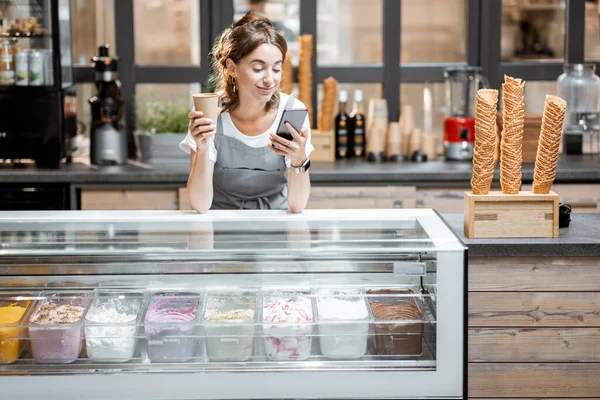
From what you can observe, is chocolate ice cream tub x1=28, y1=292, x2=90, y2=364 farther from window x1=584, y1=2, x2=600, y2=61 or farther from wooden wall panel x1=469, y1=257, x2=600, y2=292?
window x1=584, y1=2, x2=600, y2=61

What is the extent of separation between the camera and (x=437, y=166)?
4.31m

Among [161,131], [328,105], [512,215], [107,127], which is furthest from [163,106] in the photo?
[512,215]

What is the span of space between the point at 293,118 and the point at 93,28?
284cm

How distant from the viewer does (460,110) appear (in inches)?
182

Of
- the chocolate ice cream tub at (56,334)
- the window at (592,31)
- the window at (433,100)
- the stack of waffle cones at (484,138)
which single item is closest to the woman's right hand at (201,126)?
the chocolate ice cream tub at (56,334)

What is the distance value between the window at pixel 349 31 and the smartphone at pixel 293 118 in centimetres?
258

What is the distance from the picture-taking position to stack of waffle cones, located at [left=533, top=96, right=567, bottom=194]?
7.89 ft

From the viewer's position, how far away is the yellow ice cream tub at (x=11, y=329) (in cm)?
208

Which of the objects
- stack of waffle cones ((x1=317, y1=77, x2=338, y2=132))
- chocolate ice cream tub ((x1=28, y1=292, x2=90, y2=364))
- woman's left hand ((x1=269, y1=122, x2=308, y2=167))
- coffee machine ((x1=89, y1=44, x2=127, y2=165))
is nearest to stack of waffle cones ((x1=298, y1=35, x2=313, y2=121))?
stack of waffle cones ((x1=317, y1=77, x2=338, y2=132))

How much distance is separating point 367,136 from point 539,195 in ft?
7.21

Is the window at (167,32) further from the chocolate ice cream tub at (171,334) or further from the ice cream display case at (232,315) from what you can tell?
the chocolate ice cream tub at (171,334)

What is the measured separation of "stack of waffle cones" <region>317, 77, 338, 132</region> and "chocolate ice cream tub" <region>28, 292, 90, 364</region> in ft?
8.68

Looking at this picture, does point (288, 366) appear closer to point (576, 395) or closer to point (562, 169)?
point (576, 395)

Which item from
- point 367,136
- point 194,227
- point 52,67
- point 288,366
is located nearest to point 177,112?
point 52,67
